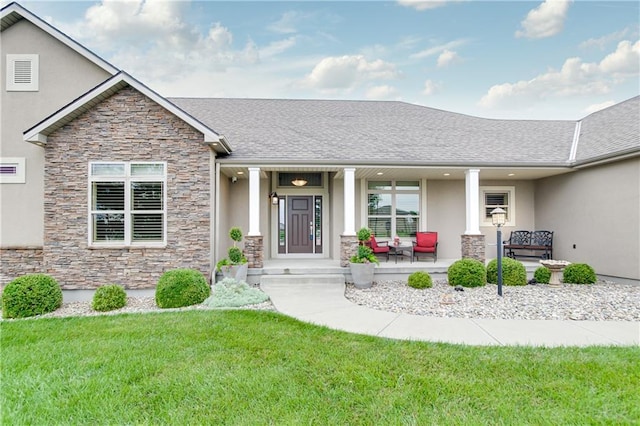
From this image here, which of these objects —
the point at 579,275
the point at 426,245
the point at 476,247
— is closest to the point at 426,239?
the point at 426,245

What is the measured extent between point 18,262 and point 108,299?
364cm

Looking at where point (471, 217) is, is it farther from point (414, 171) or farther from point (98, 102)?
point (98, 102)

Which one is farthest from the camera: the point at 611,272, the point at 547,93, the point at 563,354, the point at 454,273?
the point at 547,93

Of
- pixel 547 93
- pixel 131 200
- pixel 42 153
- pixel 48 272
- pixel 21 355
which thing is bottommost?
pixel 21 355

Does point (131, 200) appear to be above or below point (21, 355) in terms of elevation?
above

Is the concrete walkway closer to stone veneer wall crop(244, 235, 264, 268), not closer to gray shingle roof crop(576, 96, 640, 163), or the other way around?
stone veneer wall crop(244, 235, 264, 268)

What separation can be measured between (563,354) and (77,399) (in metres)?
5.25

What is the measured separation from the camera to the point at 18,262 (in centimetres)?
801

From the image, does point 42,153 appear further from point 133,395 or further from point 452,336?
point 452,336

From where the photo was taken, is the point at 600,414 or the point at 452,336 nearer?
the point at 600,414

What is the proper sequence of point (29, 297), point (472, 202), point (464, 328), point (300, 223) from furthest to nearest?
point (300, 223) → point (472, 202) → point (29, 297) → point (464, 328)

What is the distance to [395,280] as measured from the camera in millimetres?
8859

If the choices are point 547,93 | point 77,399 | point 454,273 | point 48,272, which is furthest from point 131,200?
point 547,93

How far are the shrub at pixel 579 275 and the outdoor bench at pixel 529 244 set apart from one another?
7.11 ft
